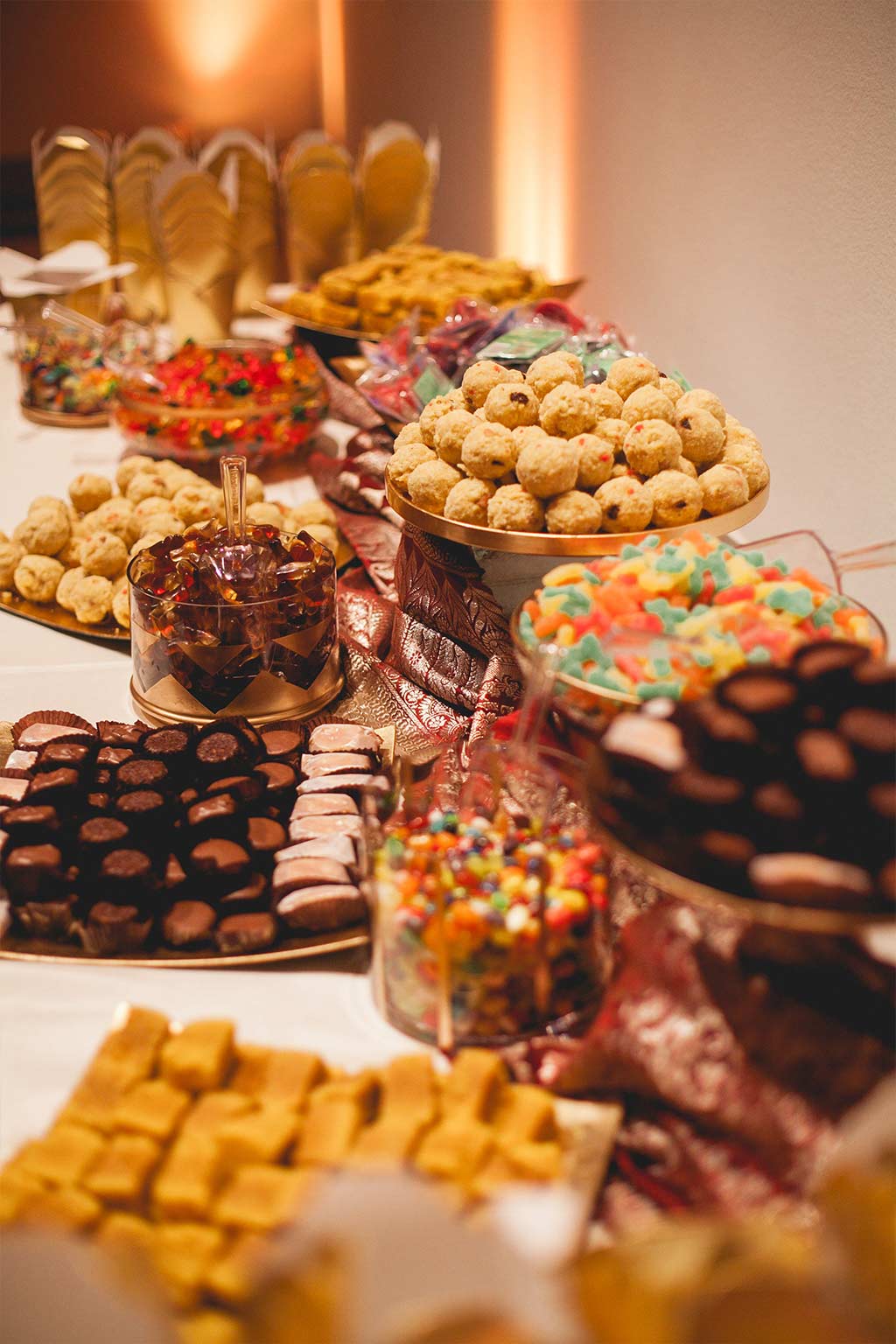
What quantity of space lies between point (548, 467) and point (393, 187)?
103 inches

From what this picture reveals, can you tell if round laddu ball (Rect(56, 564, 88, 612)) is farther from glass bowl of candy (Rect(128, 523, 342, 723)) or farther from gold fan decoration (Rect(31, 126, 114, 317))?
gold fan decoration (Rect(31, 126, 114, 317))

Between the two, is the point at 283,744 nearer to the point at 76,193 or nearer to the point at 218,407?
the point at 218,407

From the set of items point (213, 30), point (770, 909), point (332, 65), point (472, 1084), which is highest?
point (213, 30)

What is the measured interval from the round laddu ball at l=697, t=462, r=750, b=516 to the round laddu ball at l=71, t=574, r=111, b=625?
99 centimetres

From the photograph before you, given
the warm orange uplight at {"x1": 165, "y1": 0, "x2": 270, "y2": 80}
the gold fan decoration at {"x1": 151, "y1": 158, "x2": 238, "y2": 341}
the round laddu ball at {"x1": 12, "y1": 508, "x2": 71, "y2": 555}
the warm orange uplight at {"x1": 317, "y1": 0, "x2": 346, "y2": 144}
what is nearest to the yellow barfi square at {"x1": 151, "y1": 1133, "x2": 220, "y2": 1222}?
the round laddu ball at {"x1": 12, "y1": 508, "x2": 71, "y2": 555}

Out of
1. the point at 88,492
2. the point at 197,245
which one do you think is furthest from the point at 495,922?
the point at 197,245

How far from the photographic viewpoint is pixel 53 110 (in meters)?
5.93

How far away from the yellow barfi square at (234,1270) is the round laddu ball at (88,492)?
5.38 feet

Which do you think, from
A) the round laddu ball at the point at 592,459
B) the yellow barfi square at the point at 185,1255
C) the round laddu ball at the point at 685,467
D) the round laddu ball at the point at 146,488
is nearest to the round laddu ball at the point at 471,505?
the round laddu ball at the point at 592,459

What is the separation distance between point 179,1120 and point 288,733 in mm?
624

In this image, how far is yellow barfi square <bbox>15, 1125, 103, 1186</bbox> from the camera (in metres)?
0.86

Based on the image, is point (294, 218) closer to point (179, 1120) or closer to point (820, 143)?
point (820, 143)

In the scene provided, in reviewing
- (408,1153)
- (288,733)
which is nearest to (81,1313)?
(408,1153)

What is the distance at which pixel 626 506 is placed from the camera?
1374 mm
